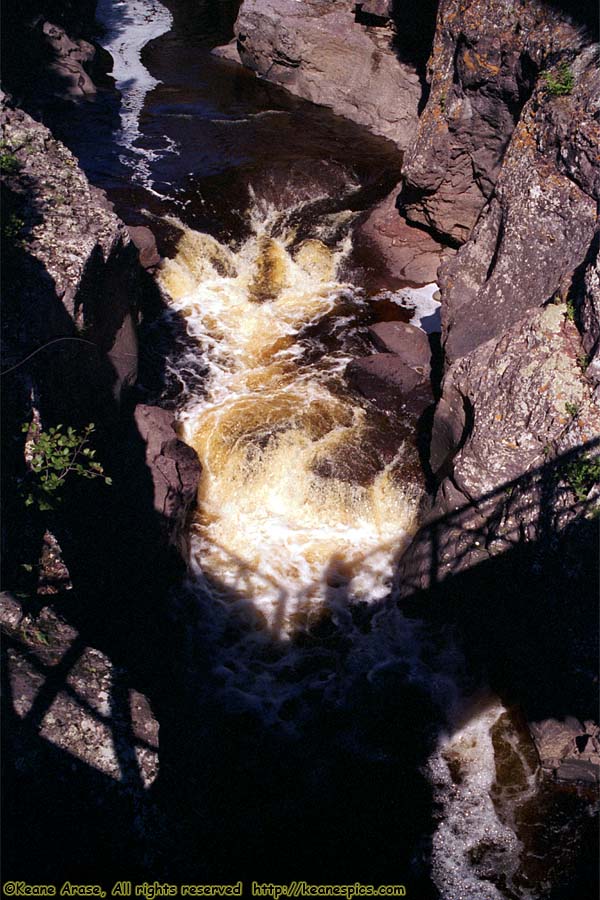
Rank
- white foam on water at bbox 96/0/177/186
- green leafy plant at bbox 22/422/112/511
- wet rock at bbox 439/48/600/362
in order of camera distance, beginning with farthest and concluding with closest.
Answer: white foam on water at bbox 96/0/177/186 < wet rock at bbox 439/48/600/362 < green leafy plant at bbox 22/422/112/511

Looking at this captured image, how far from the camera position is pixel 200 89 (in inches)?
739

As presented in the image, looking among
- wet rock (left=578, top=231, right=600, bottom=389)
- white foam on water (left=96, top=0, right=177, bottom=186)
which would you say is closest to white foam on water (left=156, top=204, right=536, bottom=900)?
wet rock (left=578, top=231, right=600, bottom=389)

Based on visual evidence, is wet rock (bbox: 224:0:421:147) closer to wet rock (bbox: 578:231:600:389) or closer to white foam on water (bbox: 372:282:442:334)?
white foam on water (bbox: 372:282:442:334)

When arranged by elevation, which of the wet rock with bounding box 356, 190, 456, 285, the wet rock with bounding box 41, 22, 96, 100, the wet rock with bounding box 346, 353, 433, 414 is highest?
the wet rock with bounding box 41, 22, 96, 100

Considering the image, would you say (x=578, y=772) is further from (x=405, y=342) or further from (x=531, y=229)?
(x=405, y=342)

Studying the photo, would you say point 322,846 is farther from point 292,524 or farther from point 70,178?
point 70,178

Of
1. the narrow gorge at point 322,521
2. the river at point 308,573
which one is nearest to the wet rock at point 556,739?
the narrow gorge at point 322,521

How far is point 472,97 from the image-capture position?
10758 mm

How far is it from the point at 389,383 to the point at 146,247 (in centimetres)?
538

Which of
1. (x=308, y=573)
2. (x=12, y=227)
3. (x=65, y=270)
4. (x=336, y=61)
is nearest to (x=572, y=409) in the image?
(x=308, y=573)

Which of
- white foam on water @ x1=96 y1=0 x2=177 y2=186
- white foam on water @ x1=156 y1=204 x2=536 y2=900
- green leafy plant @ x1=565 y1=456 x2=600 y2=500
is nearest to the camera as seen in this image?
green leafy plant @ x1=565 y1=456 x2=600 y2=500

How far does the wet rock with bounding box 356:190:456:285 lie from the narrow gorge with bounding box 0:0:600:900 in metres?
0.14

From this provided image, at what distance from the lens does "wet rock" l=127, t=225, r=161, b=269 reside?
1137 centimetres

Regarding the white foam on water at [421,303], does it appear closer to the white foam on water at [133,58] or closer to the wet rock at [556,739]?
the white foam on water at [133,58]
